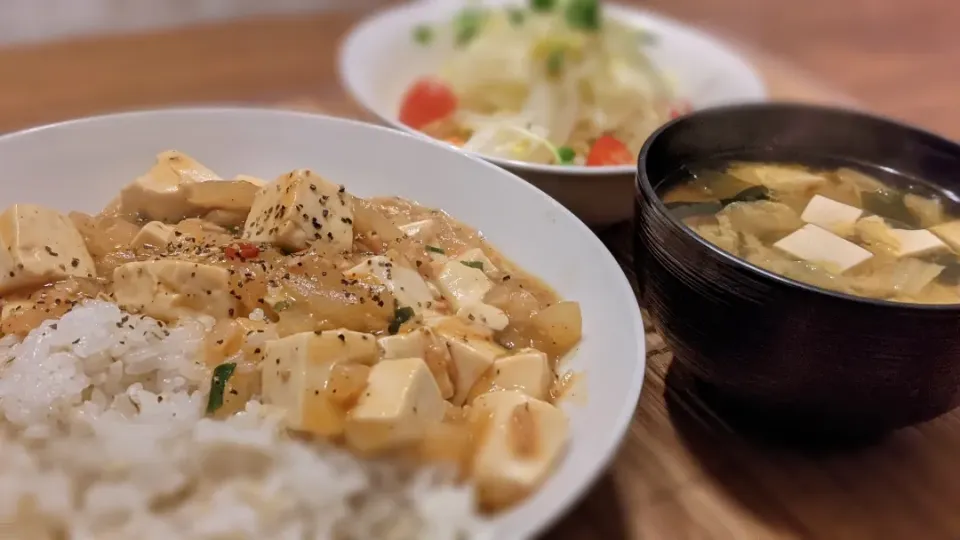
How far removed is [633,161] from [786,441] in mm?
1037

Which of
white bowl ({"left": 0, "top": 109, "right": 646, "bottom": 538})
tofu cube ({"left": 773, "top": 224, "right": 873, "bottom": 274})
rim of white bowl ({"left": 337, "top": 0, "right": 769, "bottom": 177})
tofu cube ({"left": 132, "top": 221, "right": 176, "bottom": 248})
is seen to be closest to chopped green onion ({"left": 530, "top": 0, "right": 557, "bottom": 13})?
rim of white bowl ({"left": 337, "top": 0, "right": 769, "bottom": 177})

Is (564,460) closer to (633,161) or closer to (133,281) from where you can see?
(133,281)

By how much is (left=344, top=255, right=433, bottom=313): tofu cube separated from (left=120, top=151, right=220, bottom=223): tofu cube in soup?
0.45 meters

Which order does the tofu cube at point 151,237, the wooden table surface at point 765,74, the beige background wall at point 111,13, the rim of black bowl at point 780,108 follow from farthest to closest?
the beige background wall at point 111,13, the tofu cube at point 151,237, the wooden table surface at point 765,74, the rim of black bowl at point 780,108

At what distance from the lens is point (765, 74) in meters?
3.31

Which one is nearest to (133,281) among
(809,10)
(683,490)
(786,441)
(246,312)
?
(246,312)

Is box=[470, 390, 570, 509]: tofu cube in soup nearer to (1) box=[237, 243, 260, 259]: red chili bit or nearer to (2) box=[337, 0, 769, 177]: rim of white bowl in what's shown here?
(1) box=[237, 243, 260, 259]: red chili bit

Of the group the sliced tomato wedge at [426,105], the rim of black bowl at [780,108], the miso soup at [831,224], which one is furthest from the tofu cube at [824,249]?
the sliced tomato wedge at [426,105]

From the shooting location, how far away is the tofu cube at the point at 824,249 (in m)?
1.46

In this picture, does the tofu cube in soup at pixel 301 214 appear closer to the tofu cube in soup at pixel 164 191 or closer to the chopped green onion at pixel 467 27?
the tofu cube in soup at pixel 164 191

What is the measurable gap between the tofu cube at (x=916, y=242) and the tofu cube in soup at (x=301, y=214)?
106 cm

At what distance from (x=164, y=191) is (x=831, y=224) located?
1350 mm

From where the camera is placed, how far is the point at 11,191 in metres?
1.70

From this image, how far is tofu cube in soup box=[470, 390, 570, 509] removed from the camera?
114 cm
